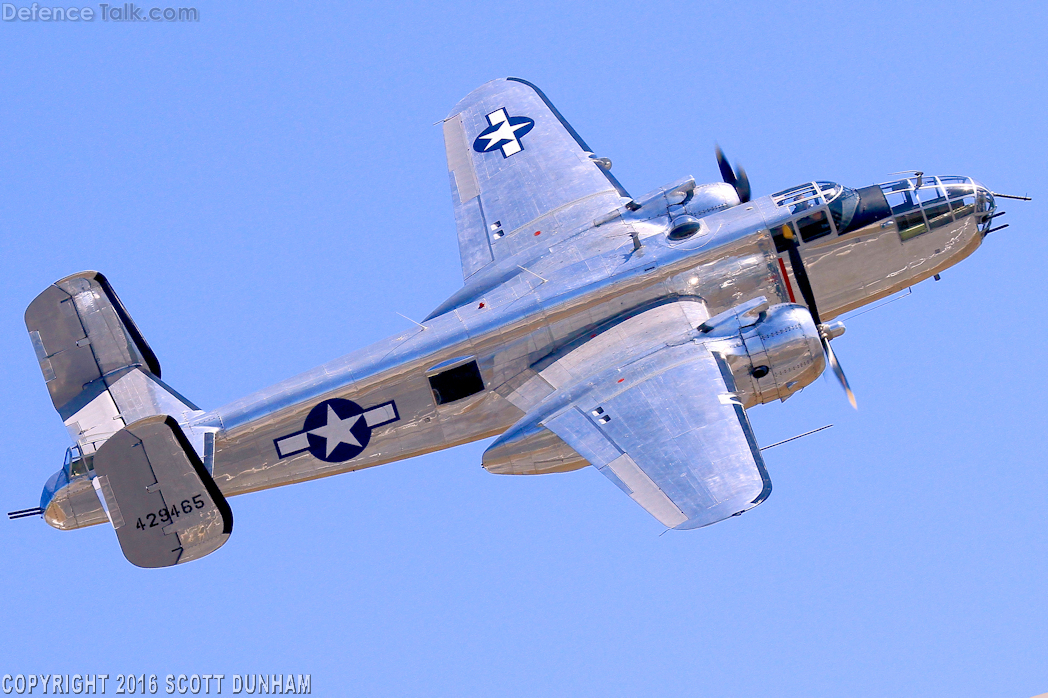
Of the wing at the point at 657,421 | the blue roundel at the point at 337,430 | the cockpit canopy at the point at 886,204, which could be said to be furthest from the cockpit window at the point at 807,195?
the blue roundel at the point at 337,430

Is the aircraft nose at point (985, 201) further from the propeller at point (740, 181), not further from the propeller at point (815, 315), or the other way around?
the propeller at point (740, 181)

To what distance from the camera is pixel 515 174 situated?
33094mm

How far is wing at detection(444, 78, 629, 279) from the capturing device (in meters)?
31.8

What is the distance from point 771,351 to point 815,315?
2744mm

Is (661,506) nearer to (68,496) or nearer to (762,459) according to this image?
(762,459)

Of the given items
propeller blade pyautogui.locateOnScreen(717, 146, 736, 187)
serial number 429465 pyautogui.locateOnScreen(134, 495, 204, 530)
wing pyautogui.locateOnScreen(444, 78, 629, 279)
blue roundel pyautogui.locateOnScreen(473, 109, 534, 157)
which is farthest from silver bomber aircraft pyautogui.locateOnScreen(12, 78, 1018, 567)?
blue roundel pyautogui.locateOnScreen(473, 109, 534, 157)

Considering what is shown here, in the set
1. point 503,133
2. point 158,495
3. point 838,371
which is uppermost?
point 503,133

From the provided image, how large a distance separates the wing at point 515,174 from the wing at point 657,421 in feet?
11.6

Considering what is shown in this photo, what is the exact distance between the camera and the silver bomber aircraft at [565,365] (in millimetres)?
26750

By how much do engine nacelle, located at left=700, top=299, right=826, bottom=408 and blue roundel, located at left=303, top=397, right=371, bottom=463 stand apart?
22.2 feet

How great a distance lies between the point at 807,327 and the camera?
2773cm

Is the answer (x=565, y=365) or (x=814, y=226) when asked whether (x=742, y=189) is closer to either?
(x=814, y=226)

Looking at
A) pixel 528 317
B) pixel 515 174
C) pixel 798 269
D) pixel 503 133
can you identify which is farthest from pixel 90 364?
pixel 798 269

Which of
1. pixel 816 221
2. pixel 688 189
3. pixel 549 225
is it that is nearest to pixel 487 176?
pixel 549 225
